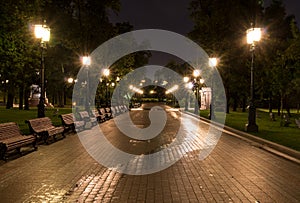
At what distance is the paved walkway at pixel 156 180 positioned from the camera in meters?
6.98

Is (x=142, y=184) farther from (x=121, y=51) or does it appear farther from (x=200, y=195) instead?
(x=121, y=51)

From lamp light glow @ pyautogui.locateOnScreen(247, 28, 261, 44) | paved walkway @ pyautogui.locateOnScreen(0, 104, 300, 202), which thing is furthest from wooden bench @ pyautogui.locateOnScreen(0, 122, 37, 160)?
lamp light glow @ pyautogui.locateOnScreen(247, 28, 261, 44)

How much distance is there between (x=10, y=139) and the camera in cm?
1146

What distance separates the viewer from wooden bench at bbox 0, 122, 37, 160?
411 inches

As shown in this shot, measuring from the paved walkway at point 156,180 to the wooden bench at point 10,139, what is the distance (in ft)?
1.13

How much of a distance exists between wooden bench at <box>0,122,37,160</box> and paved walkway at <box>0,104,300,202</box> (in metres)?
0.34

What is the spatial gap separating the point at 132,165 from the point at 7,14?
28.6ft

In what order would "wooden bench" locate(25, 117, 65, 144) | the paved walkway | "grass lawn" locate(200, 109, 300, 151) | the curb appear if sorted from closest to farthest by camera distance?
the paved walkway < the curb < "wooden bench" locate(25, 117, 65, 144) < "grass lawn" locate(200, 109, 300, 151)

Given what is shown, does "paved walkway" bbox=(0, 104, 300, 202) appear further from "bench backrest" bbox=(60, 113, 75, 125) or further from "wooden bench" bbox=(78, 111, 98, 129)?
"wooden bench" bbox=(78, 111, 98, 129)

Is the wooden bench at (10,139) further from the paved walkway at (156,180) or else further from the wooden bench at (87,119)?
the wooden bench at (87,119)

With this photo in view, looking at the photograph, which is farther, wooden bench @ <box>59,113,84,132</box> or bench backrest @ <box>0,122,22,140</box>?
wooden bench @ <box>59,113,84,132</box>

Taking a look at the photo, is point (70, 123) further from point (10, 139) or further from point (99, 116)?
point (99, 116)

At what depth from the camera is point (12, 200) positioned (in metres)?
6.69

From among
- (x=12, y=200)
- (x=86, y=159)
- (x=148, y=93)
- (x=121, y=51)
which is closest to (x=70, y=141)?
(x=86, y=159)
